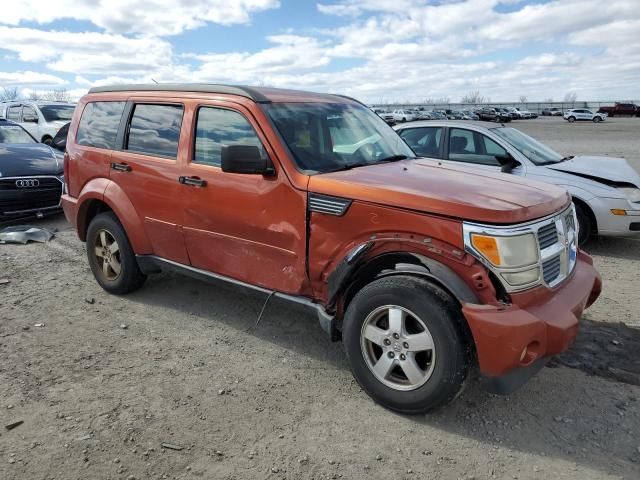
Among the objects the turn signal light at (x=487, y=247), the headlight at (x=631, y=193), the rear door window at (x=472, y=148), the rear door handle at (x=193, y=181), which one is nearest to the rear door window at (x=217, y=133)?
the rear door handle at (x=193, y=181)

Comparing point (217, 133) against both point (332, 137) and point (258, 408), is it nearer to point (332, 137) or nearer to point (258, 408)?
point (332, 137)

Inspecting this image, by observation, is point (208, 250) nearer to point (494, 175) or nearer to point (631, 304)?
point (494, 175)

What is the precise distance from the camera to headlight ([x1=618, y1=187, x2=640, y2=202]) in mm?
6469

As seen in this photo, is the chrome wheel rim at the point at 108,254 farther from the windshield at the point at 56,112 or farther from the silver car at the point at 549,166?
the windshield at the point at 56,112

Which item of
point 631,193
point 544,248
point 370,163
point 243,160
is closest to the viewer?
point 544,248

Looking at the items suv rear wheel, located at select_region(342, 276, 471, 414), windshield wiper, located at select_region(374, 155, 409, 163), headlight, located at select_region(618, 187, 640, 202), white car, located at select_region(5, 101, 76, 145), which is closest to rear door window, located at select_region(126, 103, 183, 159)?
windshield wiper, located at select_region(374, 155, 409, 163)

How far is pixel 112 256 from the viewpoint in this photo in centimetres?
514

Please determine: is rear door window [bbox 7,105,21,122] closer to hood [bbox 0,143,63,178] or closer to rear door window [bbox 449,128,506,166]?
hood [bbox 0,143,63,178]

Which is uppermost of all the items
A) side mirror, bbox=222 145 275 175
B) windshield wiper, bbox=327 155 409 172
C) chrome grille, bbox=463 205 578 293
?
side mirror, bbox=222 145 275 175

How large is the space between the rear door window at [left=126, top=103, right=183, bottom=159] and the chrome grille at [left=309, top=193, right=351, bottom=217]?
1.47m

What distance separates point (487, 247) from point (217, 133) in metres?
2.28

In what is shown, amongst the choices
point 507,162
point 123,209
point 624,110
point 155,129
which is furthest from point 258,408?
point 624,110

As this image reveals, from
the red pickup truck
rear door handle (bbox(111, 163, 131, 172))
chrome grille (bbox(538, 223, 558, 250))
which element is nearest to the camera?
chrome grille (bbox(538, 223, 558, 250))

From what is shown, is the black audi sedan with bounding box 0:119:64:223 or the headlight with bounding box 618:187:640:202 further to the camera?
the black audi sedan with bounding box 0:119:64:223
